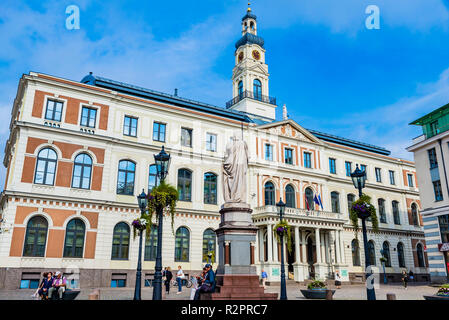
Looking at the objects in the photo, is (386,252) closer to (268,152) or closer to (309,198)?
(309,198)

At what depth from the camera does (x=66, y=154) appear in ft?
100

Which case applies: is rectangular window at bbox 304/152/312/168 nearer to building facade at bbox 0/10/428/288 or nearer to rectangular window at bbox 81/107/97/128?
building facade at bbox 0/10/428/288

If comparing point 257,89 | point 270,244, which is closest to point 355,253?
point 270,244

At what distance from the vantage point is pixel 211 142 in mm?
38625

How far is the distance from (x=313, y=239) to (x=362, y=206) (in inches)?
1081

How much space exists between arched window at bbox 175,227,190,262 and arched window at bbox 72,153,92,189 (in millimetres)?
9496

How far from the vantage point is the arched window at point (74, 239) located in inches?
1134

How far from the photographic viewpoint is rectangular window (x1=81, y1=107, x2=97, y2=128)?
3234 centimetres

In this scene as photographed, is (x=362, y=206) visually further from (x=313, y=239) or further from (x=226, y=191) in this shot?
(x=313, y=239)

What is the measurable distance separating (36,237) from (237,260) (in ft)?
68.3

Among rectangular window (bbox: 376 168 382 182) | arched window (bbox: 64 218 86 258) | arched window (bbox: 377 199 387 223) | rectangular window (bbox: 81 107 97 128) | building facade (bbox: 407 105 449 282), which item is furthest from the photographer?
rectangular window (bbox: 376 168 382 182)

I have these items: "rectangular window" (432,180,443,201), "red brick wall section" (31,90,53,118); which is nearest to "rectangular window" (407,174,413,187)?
"rectangular window" (432,180,443,201)
